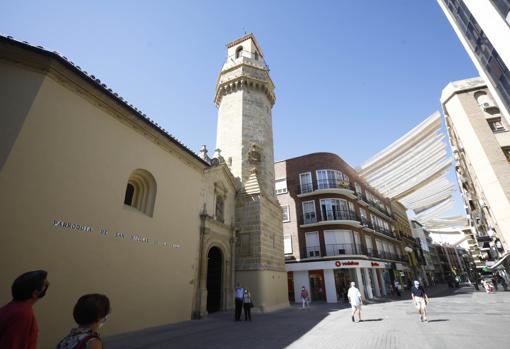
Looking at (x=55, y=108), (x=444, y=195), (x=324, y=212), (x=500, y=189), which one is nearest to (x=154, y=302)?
(x=55, y=108)

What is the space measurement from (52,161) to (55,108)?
60.8 inches

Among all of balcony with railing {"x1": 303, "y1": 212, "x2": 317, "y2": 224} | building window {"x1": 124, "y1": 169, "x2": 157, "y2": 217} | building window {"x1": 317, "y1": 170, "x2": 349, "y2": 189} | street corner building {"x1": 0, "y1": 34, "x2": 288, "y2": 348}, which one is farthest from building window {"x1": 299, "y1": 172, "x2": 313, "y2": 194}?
building window {"x1": 124, "y1": 169, "x2": 157, "y2": 217}

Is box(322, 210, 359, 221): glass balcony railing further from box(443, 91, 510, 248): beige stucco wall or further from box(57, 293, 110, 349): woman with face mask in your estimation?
box(57, 293, 110, 349): woman with face mask

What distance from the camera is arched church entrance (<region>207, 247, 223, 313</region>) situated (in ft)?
43.2

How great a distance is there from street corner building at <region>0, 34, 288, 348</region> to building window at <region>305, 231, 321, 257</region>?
9218 millimetres

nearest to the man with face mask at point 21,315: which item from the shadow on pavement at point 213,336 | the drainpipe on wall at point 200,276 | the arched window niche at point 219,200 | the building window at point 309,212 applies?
the shadow on pavement at point 213,336

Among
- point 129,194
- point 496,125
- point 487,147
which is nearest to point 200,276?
point 129,194

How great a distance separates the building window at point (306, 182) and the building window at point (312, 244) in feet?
14.2

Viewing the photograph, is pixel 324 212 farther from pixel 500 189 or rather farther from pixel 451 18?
pixel 451 18

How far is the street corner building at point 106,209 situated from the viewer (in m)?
5.97

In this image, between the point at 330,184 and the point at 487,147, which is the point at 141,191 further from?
the point at 487,147

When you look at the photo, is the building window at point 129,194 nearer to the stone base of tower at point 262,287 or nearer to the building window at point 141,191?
the building window at point 141,191

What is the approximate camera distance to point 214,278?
13.6m

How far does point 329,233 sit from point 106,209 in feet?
65.3
